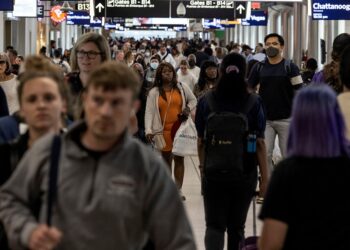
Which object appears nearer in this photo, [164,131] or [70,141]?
[70,141]

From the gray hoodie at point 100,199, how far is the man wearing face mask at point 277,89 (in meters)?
6.52

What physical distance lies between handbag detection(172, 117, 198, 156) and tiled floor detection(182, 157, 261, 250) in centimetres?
58

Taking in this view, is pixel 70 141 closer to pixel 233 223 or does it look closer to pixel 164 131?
pixel 233 223

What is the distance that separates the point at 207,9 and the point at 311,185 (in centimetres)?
2394

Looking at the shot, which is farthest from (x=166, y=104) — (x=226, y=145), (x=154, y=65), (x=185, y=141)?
(x=154, y=65)

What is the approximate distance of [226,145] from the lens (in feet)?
20.1

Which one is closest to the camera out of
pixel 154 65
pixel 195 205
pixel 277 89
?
pixel 277 89

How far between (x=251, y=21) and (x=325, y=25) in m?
8.63

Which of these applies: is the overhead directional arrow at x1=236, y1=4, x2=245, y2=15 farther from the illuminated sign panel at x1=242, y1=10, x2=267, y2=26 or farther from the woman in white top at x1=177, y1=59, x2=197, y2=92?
the woman in white top at x1=177, y1=59, x2=197, y2=92

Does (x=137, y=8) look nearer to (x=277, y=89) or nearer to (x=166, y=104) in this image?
(x=166, y=104)

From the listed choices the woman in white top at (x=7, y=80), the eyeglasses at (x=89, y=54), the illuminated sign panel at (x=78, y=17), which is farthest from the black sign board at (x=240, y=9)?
the eyeglasses at (x=89, y=54)

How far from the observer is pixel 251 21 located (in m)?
38.7

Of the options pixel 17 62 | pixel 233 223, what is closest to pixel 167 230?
pixel 233 223

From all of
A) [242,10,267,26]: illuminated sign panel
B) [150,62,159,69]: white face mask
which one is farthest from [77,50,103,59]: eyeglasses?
[242,10,267,26]: illuminated sign panel
